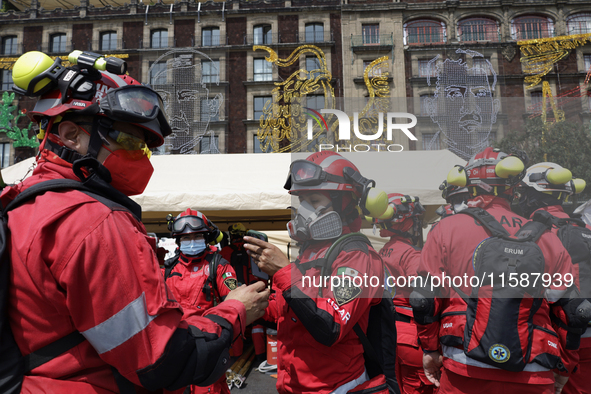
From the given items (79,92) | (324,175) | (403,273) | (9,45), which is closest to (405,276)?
(403,273)

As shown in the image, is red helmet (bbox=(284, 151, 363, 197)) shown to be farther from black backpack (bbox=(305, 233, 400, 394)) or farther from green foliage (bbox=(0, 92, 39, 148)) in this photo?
green foliage (bbox=(0, 92, 39, 148))

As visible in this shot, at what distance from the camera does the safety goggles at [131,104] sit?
148 centimetres

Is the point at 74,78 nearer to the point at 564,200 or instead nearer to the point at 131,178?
the point at 131,178

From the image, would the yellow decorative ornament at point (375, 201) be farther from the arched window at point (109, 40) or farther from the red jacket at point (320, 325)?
the arched window at point (109, 40)

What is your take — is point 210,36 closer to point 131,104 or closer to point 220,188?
point 220,188

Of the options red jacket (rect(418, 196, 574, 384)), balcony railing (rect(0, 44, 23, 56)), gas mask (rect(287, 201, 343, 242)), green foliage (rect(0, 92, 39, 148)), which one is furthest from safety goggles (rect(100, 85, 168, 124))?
balcony railing (rect(0, 44, 23, 56))

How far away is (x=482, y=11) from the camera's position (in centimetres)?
2352

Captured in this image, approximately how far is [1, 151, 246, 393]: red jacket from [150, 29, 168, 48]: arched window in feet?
91.1

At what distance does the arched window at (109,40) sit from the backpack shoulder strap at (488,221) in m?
28.8

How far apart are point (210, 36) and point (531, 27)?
20051 mm

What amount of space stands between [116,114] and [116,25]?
29.2 metres

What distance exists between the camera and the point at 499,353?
8.34 ft

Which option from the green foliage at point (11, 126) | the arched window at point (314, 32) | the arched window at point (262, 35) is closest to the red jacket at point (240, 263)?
the arched window at point (314, 32)

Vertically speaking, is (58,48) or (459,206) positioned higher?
(58,48)
